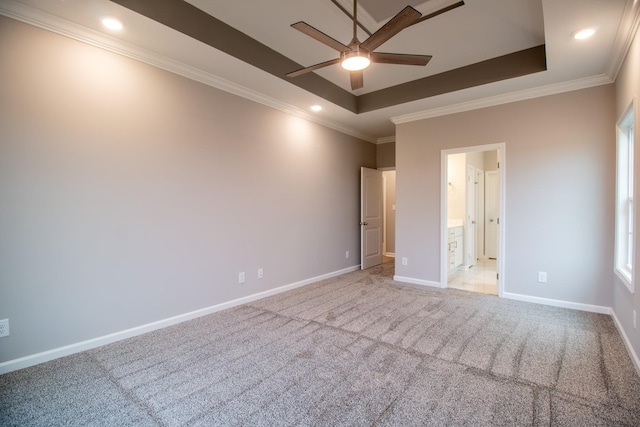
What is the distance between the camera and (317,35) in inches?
85.8

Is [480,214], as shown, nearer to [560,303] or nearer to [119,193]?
Result: [560,303]

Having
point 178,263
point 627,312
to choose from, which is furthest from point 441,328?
point 178,263

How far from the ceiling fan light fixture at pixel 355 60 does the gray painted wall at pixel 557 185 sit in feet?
8.68

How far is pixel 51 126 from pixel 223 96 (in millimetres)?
1704

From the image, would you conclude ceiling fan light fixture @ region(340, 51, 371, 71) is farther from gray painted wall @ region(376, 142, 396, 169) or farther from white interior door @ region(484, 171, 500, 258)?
white interior door @ region(484, 171, 500, 258)

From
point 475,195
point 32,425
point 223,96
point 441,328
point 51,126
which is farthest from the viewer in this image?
point 475,195

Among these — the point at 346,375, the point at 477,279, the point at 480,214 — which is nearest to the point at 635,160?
the point at 346,375

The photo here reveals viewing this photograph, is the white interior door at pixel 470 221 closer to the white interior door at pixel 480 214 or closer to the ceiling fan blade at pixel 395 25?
the white interior door at pixel 480 214

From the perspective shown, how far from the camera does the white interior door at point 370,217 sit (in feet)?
19.5

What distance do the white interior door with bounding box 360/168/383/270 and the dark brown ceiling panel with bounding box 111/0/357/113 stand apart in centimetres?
233

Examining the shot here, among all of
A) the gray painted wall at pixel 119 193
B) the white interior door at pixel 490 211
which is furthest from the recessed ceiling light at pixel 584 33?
the white interior door at pixel 490 211

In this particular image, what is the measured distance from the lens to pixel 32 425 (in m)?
1.72

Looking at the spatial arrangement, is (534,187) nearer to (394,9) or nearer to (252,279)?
(394,9)

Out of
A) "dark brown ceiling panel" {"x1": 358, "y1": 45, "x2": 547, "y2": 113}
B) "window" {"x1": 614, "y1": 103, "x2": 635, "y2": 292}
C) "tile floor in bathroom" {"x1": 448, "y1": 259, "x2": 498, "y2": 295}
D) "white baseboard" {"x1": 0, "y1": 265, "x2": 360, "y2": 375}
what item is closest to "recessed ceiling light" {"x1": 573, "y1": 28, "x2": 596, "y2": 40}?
"dark brown ceiling panel" {"x1": 358, "y1": 45, "x2": 547, "y2": 113}
